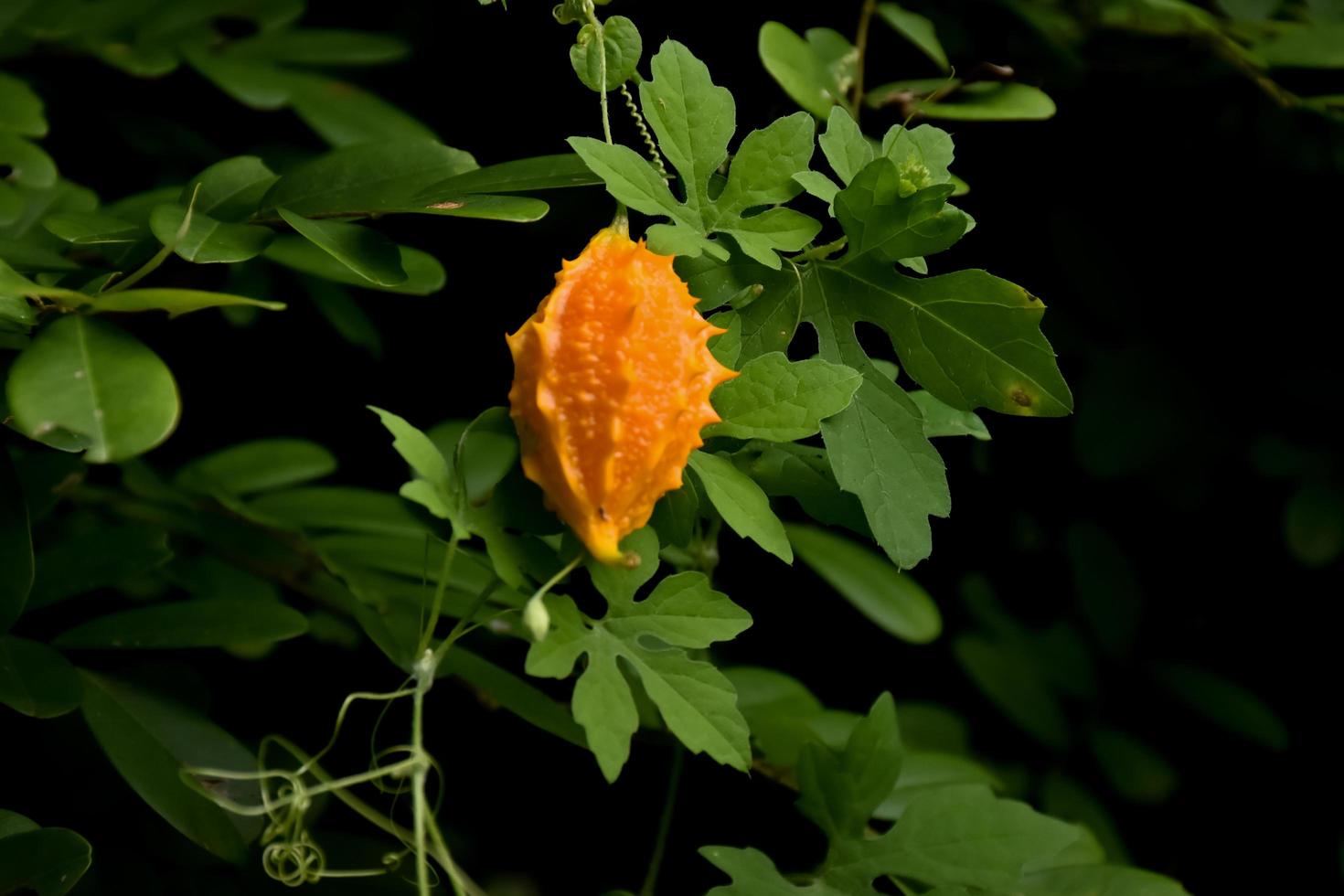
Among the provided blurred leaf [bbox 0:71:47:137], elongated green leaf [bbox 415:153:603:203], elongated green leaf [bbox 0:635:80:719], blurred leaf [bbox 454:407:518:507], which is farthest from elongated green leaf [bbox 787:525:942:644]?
blurred leaf [bbox 0:71:47:137]

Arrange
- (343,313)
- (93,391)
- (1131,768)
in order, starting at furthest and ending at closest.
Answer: (1131,768), (343,313), (93,391)

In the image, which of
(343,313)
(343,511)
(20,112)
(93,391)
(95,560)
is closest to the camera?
(93,391)

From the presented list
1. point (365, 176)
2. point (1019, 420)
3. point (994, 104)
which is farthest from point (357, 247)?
point (1019, 420)

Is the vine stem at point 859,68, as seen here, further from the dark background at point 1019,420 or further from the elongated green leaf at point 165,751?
the elongated green leaf at point 165,751

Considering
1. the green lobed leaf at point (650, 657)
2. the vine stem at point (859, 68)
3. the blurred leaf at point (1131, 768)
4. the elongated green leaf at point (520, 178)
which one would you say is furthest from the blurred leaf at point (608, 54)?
the blurred leaf at point (1131, 768)

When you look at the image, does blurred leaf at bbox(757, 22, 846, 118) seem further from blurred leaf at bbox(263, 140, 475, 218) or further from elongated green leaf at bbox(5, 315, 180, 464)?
elongated green leaf at bbox(5, 315, 180, 464)

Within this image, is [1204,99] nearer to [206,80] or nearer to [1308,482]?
[1308,482]

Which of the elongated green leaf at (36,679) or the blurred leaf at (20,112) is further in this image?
the blurred leaf at (20,112)

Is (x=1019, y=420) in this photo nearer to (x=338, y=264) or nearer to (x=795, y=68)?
(x=795, y=68)
